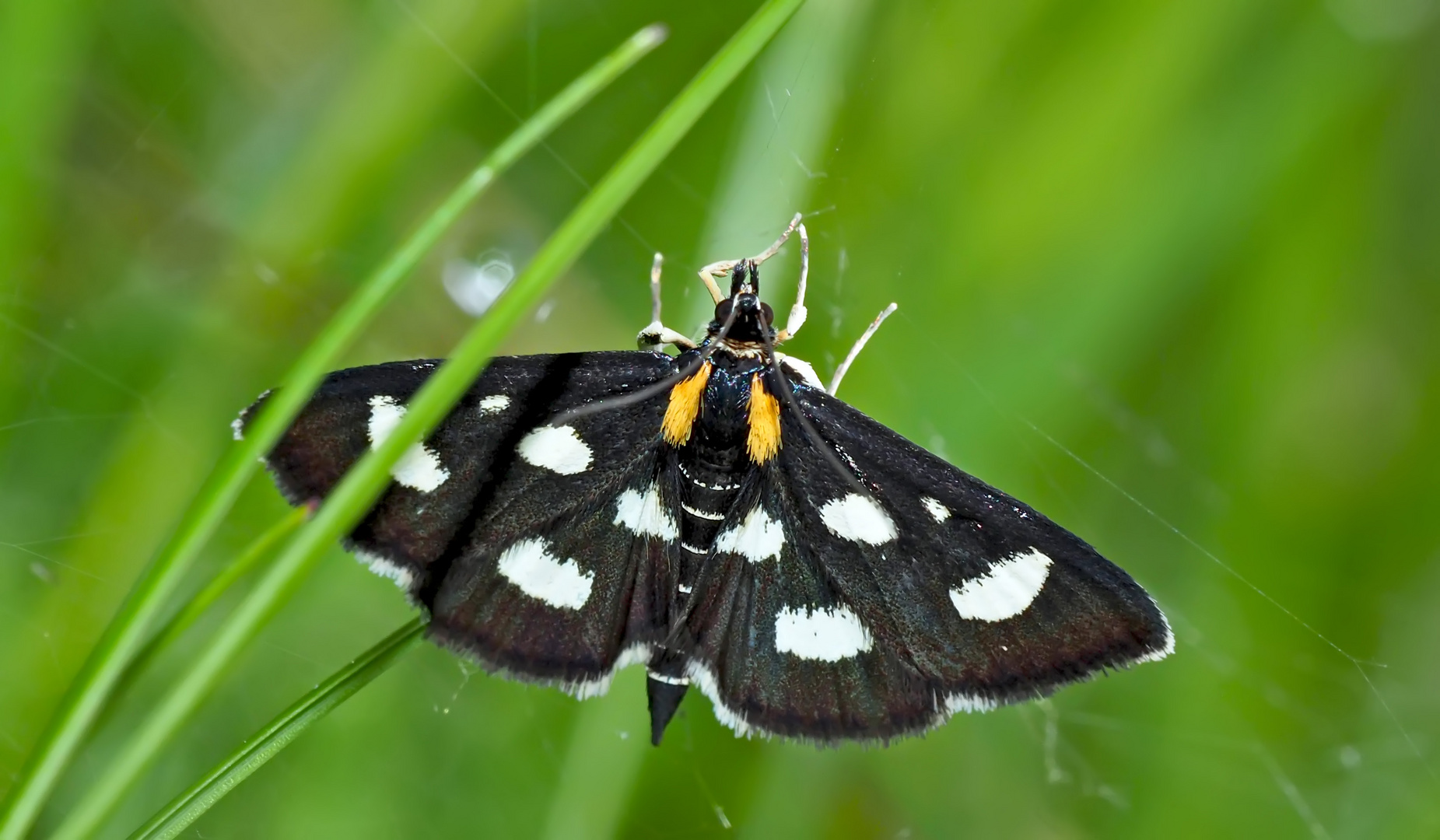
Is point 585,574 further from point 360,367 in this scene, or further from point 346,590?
point 346,590

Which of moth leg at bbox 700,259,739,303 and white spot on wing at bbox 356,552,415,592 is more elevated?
moth leg at bbox 700,259,739,303

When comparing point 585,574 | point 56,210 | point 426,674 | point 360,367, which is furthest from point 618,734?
point 56,210

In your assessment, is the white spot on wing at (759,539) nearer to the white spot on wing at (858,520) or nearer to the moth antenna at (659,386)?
the white spot on wing at (858,520)

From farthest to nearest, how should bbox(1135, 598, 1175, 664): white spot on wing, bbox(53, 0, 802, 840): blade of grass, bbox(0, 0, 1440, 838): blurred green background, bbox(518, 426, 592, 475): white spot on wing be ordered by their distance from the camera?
1. bbox(0, 0, 1440, 838): blurred green background
2. bbox(518, 426, 592, 475): white spot on wing
3. bbox(1135, 598, 1175, 664): white spot on wing
4. bbox(53, 0, 802, 840): blade of grass

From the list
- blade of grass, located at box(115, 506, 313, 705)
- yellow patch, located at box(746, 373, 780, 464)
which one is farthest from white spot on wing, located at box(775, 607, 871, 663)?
blade of grass, located at box(115, 506, 313, 705)

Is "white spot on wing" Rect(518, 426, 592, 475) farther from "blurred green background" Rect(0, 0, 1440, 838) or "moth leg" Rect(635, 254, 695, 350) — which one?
"blurred green background" Rect(0, 0, 1440, 838)

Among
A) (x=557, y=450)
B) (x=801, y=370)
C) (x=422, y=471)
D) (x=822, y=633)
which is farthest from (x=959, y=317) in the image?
(x=422, y=471)

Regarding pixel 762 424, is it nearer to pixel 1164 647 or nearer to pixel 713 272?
pixel 713 272
